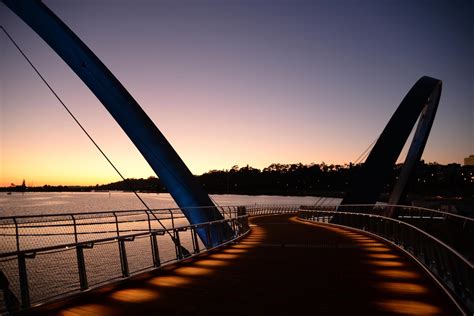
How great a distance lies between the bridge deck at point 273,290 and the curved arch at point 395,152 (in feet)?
57.5

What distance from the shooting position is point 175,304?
579 centimetres

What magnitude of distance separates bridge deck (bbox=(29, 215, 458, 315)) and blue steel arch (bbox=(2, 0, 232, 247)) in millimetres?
8825

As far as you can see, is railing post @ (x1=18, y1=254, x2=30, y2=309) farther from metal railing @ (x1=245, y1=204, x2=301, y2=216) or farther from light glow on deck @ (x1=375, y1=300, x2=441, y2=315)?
metal railing @ (x1=245, y1=204, x2=301, y2=216)

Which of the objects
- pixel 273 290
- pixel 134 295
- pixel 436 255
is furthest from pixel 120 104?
pixel 436 255

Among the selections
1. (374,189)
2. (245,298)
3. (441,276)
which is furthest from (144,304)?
(374,189)

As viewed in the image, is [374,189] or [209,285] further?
[374,189]

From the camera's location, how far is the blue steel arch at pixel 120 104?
17672mm

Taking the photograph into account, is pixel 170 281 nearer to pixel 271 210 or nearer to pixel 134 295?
pixel 134 295

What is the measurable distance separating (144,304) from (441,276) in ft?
15.7

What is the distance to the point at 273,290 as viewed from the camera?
6668mm

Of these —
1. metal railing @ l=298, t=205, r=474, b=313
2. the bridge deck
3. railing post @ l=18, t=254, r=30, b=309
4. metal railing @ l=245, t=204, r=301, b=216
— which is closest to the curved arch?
metal railing @ l=298, t=205, r=474, b=313

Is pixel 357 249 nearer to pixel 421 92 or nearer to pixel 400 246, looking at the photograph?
pixel 400 246

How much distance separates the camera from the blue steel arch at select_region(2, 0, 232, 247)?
17.7 metres

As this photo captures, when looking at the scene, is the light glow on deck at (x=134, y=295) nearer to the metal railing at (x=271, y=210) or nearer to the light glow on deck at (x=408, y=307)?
the light glow on deck at (x=408, y=307)
